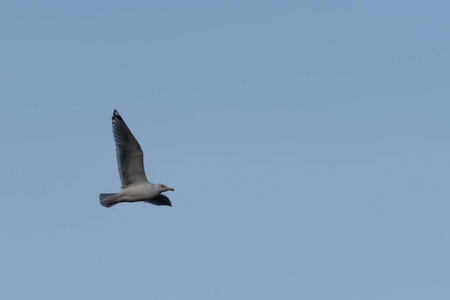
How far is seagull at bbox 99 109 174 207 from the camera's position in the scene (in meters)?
35.9

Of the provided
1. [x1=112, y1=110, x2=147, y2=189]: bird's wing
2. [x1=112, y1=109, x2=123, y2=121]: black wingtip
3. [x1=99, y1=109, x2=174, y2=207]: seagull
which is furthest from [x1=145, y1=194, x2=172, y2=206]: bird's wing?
[x1=112, y1=109, x2=123, y2=121]: black wingtip

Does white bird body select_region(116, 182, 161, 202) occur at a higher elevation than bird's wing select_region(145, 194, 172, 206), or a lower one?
lower

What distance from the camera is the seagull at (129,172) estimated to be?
3588 centimetres

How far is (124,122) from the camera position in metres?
35.8

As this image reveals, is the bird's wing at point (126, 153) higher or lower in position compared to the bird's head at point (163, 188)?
higher

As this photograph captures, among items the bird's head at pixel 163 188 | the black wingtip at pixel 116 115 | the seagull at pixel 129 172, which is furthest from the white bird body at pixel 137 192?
the black wingtip at pixel 116 115

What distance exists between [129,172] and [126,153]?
982 millimetres

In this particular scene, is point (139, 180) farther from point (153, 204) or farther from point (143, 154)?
point (153, 204)

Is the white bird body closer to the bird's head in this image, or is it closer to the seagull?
the seagull

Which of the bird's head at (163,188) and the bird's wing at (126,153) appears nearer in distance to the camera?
the bird's wing at (126,153)

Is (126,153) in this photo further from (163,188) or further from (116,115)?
(163,188)

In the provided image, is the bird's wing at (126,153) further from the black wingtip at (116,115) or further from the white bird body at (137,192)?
the white bird body at (137,192)

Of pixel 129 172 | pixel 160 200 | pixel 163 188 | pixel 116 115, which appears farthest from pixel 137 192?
pixel 160 200

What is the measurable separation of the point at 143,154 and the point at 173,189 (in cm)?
230
